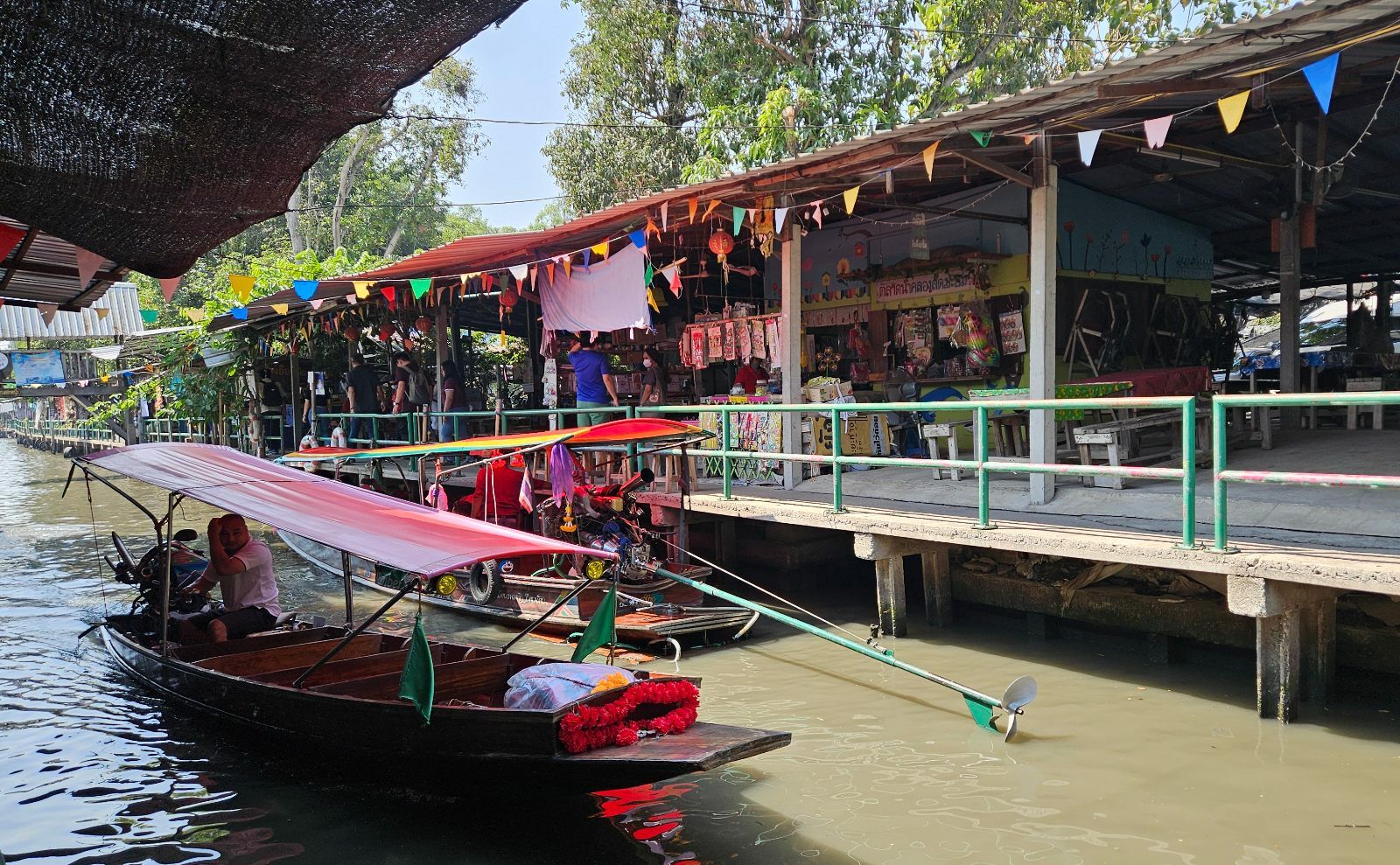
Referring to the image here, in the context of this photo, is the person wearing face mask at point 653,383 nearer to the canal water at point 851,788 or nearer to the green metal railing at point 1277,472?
the canal water at point 851,788

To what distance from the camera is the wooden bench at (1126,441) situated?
8.17 meters

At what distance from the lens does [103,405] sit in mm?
30453

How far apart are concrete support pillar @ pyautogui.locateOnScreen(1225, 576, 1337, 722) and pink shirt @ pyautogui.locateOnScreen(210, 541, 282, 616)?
758 centimetres

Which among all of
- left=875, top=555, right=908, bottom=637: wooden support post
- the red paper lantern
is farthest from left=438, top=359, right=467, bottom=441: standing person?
left=875, top=555, right=908, bottom=637: wooden support post

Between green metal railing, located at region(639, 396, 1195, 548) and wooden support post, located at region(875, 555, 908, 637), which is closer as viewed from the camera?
green metal railing, located at region(639, 396, 1195, 548)

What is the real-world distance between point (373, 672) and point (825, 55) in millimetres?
16095

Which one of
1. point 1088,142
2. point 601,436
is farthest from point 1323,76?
point 601,436

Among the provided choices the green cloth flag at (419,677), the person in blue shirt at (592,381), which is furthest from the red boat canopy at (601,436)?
the green cloth flag at (419,677)

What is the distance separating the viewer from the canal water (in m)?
5.19

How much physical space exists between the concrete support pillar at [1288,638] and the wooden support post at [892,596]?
3029mm

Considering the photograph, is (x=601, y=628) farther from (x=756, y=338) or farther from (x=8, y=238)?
(x=756, y=338)

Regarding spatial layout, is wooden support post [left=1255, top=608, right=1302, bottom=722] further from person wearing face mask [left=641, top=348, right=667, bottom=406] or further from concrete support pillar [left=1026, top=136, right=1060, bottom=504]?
person wearing face mask [left=641, top=348, right=667, bottom=406]

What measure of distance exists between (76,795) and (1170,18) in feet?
66.0

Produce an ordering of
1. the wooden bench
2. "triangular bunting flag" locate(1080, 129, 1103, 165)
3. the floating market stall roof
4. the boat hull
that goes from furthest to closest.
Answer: the wooden bench → "triangular bunting flag" locate(1080, 129, 1103, 165) → the boat hull → the floating market stall roof
